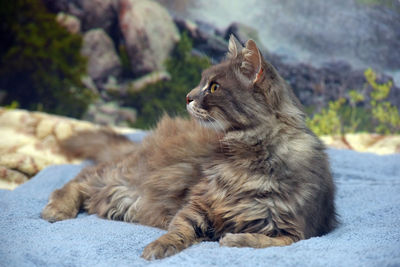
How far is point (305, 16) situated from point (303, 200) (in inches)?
116

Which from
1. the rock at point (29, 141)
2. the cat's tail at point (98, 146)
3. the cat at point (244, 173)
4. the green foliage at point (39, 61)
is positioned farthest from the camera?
the green foliage at point (39, 61)

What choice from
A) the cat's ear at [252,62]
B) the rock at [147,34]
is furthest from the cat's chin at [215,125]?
the rock at [147,34]

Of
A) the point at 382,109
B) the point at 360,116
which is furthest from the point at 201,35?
the point at 382,109

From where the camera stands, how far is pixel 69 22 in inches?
159

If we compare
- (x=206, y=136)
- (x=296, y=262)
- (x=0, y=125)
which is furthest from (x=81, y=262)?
A: (x=0, y=125)

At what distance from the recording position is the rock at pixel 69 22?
158 inches

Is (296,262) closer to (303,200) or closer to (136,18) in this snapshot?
(303,200)

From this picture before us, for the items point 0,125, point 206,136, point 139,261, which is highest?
point 206,136

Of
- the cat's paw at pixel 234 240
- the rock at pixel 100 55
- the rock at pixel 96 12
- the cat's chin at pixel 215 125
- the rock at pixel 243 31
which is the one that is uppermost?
the rock at pixel 243 31

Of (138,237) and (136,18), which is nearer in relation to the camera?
(138,237)

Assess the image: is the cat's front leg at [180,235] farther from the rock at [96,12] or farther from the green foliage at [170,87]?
the rock at [96,12]

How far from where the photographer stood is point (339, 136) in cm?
406

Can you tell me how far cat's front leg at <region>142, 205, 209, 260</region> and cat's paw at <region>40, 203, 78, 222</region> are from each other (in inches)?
31.3

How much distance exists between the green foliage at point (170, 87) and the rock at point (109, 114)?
110mm
